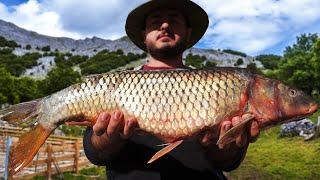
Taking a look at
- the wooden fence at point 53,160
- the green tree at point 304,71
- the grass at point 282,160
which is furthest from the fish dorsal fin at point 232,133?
the green tree at point 304,71

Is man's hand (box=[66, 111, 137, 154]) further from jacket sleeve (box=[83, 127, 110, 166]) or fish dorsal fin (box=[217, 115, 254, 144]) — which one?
fish dorsal fin (box=[217, 115, 254, 144])

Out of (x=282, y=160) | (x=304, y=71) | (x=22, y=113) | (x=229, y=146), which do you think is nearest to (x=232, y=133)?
(x=229, y=146)

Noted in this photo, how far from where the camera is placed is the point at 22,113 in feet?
10.7

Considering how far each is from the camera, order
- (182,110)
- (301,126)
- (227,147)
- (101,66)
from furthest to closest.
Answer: (101,66), (301,126), (227,147), (182,110)

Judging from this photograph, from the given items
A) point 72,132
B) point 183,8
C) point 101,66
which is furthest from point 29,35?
point 183,8

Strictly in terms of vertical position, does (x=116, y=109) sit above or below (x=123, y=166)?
above

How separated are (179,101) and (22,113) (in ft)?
3.47

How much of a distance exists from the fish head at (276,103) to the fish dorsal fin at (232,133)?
109 mm

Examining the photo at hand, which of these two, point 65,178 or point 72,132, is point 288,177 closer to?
point 65,178

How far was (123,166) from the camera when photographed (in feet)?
10.6

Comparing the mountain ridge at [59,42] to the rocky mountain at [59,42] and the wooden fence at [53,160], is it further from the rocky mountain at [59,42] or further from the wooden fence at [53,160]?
the wooden fence at [53,160]

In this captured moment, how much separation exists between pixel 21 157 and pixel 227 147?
1.31m

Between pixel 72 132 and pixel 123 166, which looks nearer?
pixel 123 166

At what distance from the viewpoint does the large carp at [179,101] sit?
2.90m
